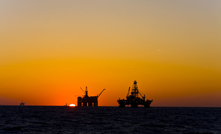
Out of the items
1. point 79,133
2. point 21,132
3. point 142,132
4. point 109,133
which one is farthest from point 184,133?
point 21,132

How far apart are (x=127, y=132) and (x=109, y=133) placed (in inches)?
179

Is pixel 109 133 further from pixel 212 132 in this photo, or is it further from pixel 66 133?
pixel 212 132

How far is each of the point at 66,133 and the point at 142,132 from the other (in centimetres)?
1711

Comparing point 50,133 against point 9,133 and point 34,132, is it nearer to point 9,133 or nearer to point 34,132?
point 34,132

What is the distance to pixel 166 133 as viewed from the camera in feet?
213

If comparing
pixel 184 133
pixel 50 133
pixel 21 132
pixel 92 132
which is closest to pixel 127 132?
pixel 92 132

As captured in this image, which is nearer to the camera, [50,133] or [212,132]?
[50,133]

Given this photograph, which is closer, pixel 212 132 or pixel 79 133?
pixel 79 133

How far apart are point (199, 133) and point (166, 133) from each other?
26.0 ft

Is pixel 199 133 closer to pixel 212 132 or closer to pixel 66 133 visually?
pixel 212 132

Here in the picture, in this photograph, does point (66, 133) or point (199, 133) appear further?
point (199, 133)

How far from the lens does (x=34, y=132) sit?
63.3 meters

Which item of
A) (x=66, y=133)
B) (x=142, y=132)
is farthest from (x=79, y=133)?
(x=142, y=132)

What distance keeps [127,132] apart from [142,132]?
3455mm
